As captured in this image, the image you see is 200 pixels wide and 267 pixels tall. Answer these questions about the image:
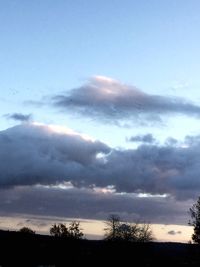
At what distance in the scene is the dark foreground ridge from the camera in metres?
74.0

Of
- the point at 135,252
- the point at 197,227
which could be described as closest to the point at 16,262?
the point at 135,252

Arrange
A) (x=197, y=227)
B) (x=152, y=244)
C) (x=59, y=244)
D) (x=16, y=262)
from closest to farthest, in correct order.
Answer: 1. (x=16, y=262)
2. (x=59, y=244)
3. (x=152, y=244)
4. (x=197, y=227)

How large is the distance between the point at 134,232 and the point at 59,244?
50.2 m

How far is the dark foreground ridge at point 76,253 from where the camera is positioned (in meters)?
74.0

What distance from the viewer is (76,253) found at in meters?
75.8

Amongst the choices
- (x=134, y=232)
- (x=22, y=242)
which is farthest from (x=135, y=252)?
(x=134, y=232)

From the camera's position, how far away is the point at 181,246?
94375mm

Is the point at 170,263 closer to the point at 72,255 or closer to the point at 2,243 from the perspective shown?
the point at 72,255

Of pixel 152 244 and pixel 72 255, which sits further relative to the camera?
pixel 152 244

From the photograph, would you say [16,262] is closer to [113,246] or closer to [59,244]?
[59,244]

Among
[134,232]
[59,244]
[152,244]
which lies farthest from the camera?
[134,232]

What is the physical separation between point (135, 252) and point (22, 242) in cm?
1667

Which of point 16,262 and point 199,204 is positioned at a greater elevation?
point 199,204

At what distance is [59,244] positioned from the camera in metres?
79.4
